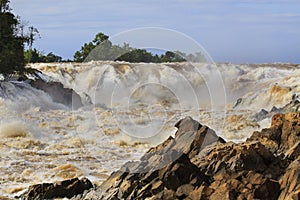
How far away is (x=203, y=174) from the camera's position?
10477 millimetres

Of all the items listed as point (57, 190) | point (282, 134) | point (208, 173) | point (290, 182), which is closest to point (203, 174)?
point (208, 173)

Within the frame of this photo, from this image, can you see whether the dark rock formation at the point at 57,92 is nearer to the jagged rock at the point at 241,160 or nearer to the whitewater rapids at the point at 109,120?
the whitewater rapids at the point at 109,120

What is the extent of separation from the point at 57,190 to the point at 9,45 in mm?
→ 21906

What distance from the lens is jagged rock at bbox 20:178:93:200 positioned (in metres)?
11.3

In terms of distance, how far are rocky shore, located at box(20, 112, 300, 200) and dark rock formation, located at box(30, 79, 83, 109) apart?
1897cm

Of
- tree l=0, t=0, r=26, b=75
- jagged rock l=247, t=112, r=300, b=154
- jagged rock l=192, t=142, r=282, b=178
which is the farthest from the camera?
tree l=0, t=0, r=26, b=75

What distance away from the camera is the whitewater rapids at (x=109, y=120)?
51.6 feet

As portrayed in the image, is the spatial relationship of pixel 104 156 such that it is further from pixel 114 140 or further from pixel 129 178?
pixel 129 178

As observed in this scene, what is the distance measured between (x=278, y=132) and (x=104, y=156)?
565 centimetres

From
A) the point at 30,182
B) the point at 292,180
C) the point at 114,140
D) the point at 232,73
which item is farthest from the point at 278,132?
the point at 232,73

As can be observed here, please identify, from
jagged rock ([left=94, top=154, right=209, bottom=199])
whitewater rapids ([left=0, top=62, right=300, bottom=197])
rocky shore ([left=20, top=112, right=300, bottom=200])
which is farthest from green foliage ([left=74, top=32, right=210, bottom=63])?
jagged rock ([left=94, top=154, right=209, bottom=199])

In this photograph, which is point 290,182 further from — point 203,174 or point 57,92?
point 57,92

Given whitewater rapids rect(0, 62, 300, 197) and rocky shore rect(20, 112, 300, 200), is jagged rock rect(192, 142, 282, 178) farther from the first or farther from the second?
whitewater rapids rect(0, 62, 300, 197)

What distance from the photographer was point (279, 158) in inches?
444
